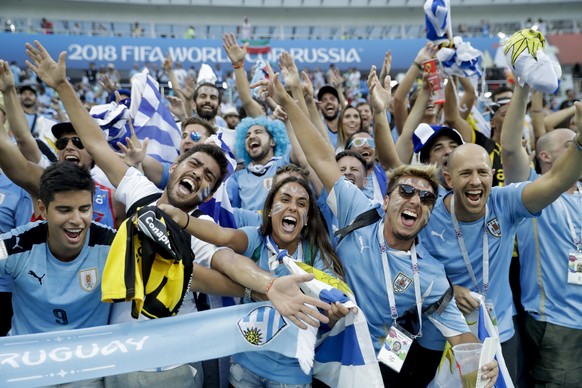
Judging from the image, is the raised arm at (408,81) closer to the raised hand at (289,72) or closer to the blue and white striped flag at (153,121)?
the raised hand at (289,72)

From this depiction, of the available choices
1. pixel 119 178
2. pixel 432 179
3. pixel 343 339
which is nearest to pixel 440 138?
pixel 432 179

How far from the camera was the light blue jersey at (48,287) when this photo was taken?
276cm

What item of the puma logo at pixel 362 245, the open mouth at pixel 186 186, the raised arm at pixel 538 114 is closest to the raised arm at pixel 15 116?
the open mouth at pixel 186 186

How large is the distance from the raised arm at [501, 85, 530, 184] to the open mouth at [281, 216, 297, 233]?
1.64m

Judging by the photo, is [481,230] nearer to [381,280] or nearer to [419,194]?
[419,194]

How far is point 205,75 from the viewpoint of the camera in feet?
22.7

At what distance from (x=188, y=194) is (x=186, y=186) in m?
0.06

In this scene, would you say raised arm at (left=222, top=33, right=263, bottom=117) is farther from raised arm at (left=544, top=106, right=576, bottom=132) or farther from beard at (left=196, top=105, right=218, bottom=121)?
raised arm at (left=544, top=106, right=576, bottom=132)

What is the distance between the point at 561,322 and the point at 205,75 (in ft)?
16.9

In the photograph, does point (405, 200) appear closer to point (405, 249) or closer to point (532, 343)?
point (405, 249)

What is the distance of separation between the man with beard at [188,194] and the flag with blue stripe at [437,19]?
2748mm

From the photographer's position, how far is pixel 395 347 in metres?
2.80

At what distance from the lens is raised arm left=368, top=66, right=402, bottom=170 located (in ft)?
13.1

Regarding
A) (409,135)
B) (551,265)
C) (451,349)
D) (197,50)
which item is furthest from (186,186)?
(197,50)
